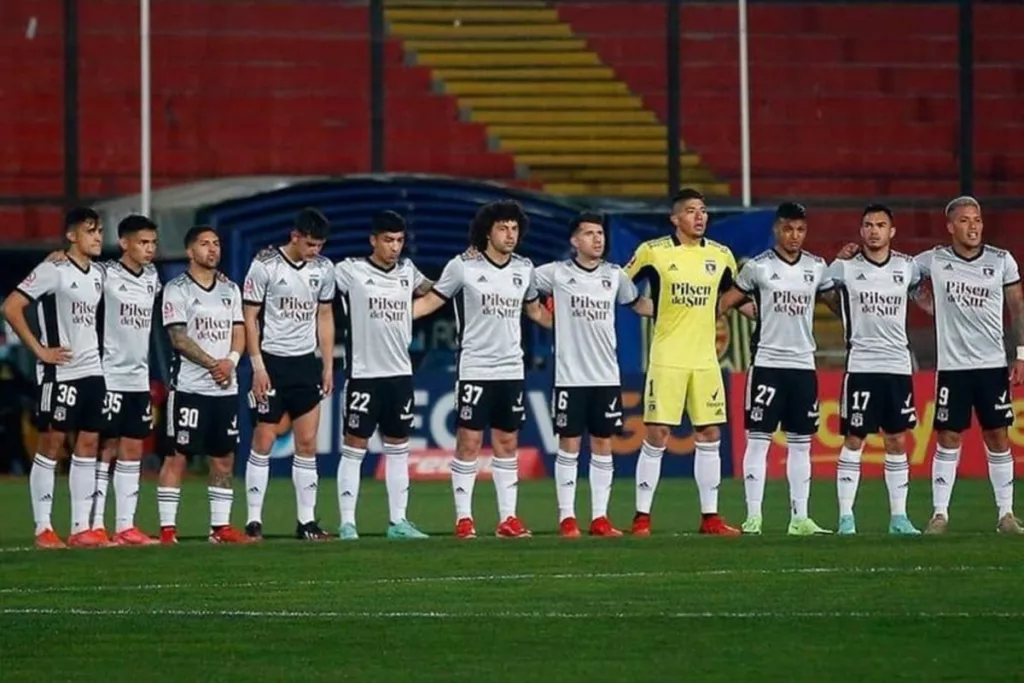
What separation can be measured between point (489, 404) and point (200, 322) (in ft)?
6.65

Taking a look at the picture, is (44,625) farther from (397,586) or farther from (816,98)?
(816,98)

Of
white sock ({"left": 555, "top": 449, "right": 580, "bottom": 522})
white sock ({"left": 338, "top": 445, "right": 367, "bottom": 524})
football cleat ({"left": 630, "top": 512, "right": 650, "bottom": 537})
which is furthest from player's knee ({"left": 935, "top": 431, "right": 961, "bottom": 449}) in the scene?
white sock ({"left": 338, "top": 445, "right": 367, "bottom": 524})

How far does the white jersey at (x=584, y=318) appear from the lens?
17.1 metres

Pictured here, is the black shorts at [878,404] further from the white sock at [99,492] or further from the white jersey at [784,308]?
the white sock at [99,492]

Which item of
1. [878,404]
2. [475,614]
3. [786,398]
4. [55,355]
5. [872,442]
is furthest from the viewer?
[872,442]

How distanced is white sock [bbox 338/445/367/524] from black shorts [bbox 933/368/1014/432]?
3.90 metres

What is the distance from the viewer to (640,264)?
56.4ft

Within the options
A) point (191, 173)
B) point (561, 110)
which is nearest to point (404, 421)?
point (191, 173)

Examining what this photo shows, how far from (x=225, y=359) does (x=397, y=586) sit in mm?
3931

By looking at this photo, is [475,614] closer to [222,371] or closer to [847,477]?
[222,371]

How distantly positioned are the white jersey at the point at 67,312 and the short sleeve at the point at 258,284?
44.1 inches

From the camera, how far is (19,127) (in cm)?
3269

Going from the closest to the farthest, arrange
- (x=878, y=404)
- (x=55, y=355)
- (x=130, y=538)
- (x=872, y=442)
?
(x=55, y=355), (x=130, y=538), (x=878, y=404), (x=872, y=442)

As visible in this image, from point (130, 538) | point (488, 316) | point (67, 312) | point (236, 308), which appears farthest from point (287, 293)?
point (130, 538)
